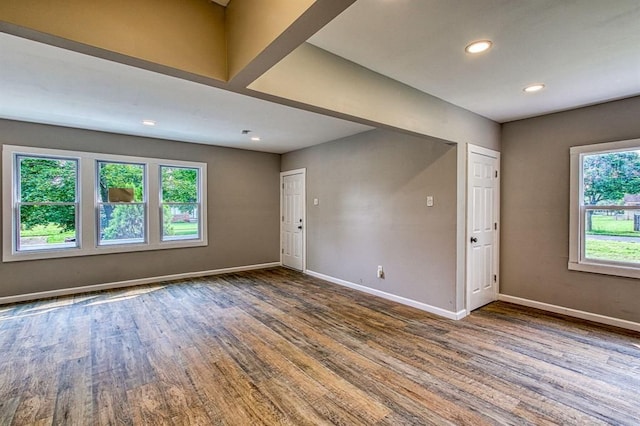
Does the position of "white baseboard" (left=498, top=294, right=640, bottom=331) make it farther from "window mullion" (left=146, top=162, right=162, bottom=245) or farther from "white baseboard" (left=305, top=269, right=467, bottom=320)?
"window mullion" (left=146, top=162, right=162, bottom=245)

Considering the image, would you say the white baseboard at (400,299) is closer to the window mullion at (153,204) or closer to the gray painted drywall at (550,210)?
the gray painted drywall at (550,210)

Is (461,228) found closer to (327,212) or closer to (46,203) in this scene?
(327,212)

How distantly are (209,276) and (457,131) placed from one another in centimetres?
474

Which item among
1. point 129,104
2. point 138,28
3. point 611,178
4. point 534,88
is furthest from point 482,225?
point 129,104

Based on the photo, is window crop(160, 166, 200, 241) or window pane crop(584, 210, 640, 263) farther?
window crop(160, 166, 200, 241)

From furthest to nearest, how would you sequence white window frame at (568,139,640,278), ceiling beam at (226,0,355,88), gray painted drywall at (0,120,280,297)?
1. gray painted drywall at (0,120,280,297)
2. white window frame at (568,139,640,278)
3. ceiling beam at (226,0,355,88)

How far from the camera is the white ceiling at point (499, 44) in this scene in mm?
1786

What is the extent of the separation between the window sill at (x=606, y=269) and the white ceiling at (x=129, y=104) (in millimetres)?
3176

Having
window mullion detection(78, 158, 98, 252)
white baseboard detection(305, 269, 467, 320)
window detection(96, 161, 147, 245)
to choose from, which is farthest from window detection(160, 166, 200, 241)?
white baseboard detection(305, 269, 467, 320)

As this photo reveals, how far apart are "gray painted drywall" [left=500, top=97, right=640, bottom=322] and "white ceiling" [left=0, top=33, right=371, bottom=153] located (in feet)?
7.15

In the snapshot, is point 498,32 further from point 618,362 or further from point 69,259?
point 69,259

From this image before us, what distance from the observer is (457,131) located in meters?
3.46

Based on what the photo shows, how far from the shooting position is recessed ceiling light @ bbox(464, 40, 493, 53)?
2.13m

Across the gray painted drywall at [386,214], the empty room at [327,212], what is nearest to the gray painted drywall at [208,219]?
the empty room at [327,212]
